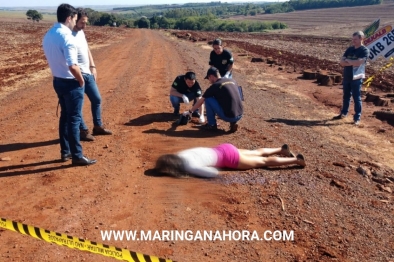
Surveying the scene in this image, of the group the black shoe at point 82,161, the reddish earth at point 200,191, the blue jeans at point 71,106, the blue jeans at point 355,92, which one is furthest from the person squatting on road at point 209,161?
the blue jeans at point 355,92

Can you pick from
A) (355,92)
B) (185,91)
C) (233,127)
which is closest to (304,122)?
(355,92)

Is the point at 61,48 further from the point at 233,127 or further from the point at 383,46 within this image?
the point at 383,46

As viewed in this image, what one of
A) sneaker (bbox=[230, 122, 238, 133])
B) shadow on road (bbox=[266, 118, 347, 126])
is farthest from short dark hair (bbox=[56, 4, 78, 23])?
shadow on road (bbox=[266, 118, 347, 126])

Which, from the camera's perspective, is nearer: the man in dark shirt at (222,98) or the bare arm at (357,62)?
the man in dark shirt at (222,98)

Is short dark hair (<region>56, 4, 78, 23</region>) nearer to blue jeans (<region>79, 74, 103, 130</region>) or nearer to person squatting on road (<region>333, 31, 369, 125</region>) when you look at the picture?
blue jeans (<region>79, 74, 103, 130</region>)

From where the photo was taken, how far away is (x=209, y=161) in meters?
4.60

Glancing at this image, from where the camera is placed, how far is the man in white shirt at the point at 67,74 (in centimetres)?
440

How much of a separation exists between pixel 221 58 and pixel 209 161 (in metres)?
3.53

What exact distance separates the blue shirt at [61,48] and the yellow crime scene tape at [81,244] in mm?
2001

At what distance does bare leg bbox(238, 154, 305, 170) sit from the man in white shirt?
6.82 feet

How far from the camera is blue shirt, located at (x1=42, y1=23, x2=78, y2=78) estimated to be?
14.3 feet

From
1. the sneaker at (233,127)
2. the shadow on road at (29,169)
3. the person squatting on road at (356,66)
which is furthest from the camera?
the person squatting on road at (356,66)

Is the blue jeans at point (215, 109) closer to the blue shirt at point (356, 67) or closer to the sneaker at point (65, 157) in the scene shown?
the sneaker at point (65, 157)

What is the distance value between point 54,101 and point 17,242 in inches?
243
